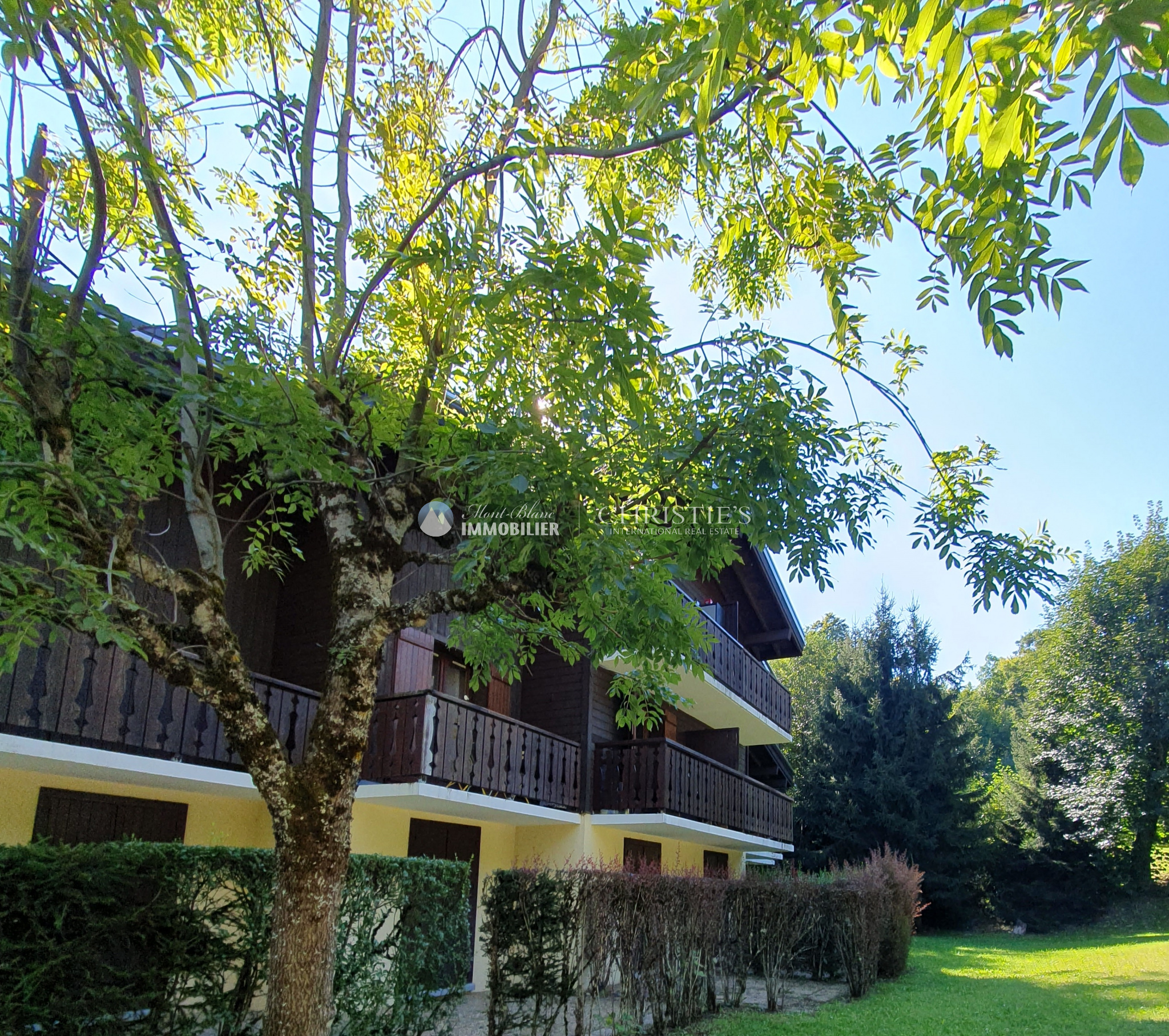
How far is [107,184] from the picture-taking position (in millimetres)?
6086

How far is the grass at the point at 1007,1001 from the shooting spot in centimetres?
997

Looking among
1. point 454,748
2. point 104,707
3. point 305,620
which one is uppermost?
point 305,620

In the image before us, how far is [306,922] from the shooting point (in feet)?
15.0

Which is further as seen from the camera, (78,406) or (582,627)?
(582,627)

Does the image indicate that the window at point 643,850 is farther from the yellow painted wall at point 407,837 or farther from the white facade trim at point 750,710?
the white facade trim at point 750,710

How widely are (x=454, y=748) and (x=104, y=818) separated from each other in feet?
11.8

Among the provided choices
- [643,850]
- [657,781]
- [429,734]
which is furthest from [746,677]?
[429,734]

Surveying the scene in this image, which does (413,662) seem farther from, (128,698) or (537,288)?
(537,288)

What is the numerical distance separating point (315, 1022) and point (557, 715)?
9481 mm

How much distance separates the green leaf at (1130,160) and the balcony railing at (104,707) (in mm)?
6049

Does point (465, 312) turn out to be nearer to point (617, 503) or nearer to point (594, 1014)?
point (617, 503)

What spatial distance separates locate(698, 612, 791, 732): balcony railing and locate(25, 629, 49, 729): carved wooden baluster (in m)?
10.1

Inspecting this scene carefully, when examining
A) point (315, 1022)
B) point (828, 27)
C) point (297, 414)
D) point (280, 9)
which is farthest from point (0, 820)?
point (828, 27)

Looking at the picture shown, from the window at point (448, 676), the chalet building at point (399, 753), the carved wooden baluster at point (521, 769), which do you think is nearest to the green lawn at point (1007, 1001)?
the chalet building at point (399, 753)
